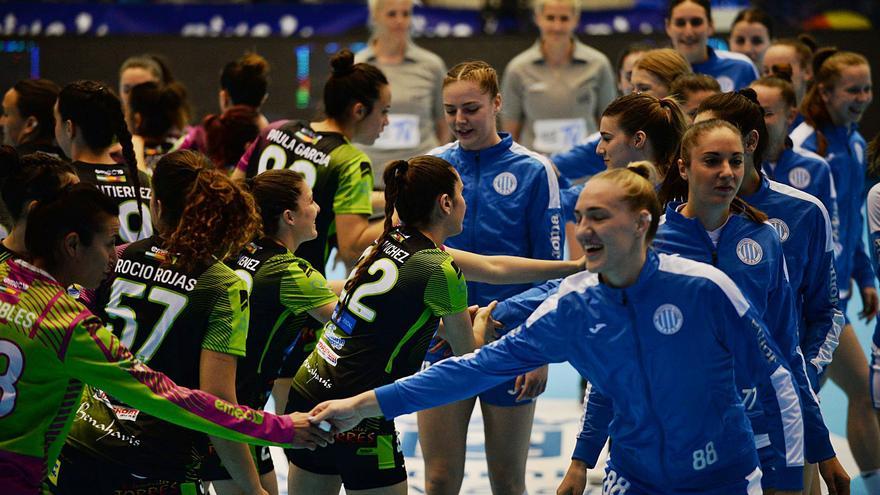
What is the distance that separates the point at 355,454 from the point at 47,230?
1.48 meters

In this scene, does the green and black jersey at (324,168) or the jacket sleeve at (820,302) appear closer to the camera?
the jacket sleeve at (820,302)

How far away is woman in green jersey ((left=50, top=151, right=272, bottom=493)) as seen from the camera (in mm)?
4141

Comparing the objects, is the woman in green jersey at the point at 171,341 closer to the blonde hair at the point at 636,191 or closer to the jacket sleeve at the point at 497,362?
the jacket sleeve at the point at 497,362

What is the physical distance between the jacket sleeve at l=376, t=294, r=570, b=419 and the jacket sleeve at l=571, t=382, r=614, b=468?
37 centimetres

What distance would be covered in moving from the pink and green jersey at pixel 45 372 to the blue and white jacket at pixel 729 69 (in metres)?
5.16

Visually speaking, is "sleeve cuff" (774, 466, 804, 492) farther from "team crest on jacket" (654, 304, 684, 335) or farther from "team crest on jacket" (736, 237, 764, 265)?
"team crest on jacket" (736, 237, 764, 265)

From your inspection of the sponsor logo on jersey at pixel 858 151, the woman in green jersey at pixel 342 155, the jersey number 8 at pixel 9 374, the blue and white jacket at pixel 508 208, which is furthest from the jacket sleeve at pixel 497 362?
the sponsor logo on jersey at pixel 858 151

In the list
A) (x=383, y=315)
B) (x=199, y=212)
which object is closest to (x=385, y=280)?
(x=383, y=315)

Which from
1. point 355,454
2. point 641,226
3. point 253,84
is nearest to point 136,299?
point 355,454

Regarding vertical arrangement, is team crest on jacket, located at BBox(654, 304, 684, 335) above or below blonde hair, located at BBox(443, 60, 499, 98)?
below

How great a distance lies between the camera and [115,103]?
5602 mm

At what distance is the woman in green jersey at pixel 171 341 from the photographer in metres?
4.14

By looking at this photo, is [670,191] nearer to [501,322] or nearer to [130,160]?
[501,322]

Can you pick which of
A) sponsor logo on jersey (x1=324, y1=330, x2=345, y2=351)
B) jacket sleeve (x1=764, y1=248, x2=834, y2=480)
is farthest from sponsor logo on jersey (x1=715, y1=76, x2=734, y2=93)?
sponsor logo on jersey (x1=324, y1=330, x2=345, y2=351)
